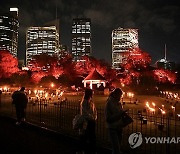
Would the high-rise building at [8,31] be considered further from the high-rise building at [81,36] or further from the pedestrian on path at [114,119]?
the pedestrian on path at [114,119]

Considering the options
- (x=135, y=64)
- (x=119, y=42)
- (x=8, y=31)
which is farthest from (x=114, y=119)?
(x=8, y=31)

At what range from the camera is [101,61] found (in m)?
60.8

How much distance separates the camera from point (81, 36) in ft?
627

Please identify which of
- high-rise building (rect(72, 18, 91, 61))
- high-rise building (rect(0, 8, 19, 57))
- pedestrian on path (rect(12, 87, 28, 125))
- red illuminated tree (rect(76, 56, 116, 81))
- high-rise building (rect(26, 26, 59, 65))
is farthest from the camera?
high-rise building (rect(72, 18, 91, 61))

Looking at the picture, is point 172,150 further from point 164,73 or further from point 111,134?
point 164,73

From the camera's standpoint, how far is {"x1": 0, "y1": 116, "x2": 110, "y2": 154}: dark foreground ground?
9120 mm

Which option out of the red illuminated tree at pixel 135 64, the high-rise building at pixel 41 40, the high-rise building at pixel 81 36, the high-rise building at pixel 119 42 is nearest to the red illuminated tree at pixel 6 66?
the red illuminated tree at pixel 135 64

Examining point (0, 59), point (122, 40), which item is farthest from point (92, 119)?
point (122, 40)

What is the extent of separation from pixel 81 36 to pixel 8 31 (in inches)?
1892

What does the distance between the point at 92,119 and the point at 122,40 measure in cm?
15429

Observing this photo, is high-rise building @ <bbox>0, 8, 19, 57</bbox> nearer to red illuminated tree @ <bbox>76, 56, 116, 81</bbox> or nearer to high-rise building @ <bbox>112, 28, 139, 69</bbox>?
high-rise building @ <bbox>112, 28, 139, 69</bbox>

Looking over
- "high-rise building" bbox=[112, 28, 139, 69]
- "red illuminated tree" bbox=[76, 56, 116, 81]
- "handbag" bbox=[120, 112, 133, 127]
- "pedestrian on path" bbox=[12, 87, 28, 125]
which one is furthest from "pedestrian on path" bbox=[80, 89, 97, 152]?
"high-rise building" bbox=[112, 28, 139, 69]

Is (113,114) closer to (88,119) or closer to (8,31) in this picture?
(88,119)

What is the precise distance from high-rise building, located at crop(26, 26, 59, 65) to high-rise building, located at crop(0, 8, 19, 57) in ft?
29.1
